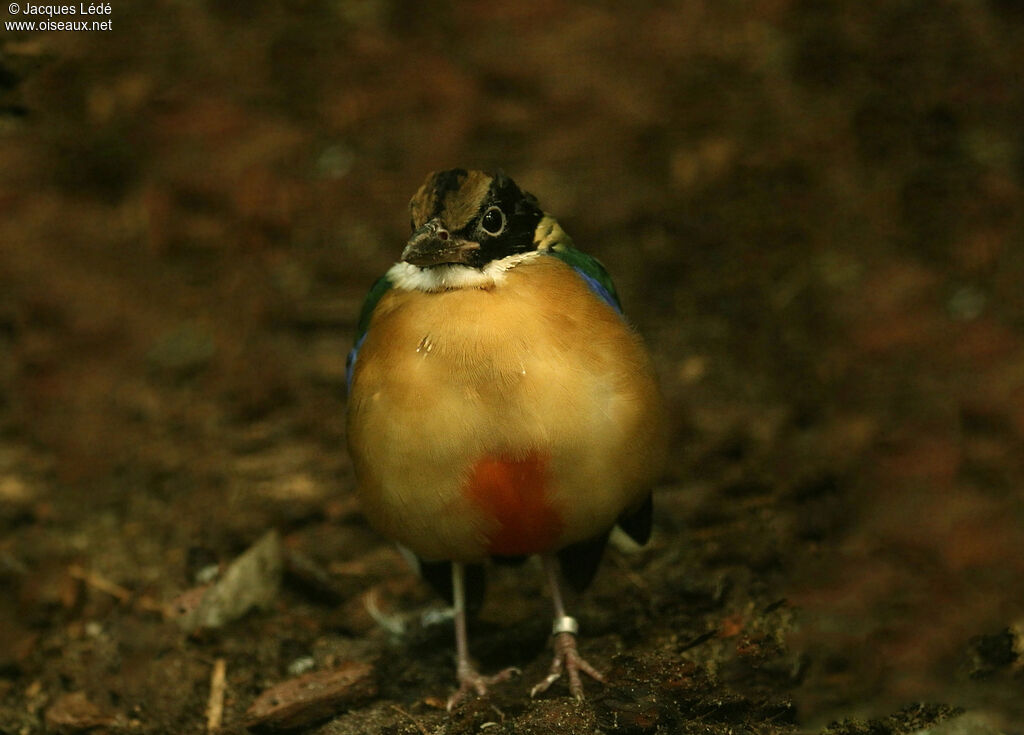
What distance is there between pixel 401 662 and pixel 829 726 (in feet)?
6.28

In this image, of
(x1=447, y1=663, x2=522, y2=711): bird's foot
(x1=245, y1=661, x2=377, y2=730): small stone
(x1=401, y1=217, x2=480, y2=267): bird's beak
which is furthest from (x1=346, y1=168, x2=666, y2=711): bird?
(x1=245, y1=661, x2=377, y2=730): small stone

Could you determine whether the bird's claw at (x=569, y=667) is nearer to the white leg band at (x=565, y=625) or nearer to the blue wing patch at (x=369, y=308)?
the white leg band at (x=565, y=625)

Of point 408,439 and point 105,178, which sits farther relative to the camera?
point 105,178

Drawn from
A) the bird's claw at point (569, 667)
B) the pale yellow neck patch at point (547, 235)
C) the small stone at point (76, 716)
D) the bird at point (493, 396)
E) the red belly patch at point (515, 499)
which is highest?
the pale yellow neck patch at point (547, 235)

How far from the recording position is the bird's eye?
4113 millimetres

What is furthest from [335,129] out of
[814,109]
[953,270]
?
[953,270]

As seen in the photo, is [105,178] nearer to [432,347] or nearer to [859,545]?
[432,347]

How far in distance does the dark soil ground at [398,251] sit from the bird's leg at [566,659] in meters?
0.32

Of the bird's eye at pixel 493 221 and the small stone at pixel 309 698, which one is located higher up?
the bird's eye at pixel 493 221

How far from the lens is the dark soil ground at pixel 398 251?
546 centimetres

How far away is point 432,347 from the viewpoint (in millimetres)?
4023

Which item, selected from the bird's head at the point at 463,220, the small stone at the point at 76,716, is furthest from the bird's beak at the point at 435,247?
the small stone at the point at 76,716

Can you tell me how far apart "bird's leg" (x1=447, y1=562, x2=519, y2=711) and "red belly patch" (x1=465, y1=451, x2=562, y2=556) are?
0.65m

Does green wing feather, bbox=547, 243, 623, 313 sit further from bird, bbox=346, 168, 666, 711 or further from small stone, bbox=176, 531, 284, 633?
small stone, bbox=176, 531, 284, 633
